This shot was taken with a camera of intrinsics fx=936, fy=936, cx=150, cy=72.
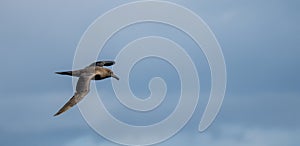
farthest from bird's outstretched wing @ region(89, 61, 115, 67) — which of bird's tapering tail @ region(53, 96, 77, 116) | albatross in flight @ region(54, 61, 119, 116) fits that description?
bird's tapering tail @ region(53, 96, 77, 116)

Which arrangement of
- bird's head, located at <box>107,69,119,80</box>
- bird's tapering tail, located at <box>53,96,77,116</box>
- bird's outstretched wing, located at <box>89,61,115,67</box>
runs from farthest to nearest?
bird's outstretched wing, located at <box>89,61,115,67</box>
bird's head, located at <box>107,69,119,80</box>
bird's tapering tail, located at <box>53,96,77,116</box>

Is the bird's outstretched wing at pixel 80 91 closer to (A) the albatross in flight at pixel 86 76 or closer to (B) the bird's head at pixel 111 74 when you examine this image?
(A) the albatross in flight at pixel 86 76

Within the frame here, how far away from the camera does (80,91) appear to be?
10025 centimetres

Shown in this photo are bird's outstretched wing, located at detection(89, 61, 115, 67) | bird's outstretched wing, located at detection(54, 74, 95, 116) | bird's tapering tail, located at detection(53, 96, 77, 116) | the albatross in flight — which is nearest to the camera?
bird's tapering tail, located at detection(53, 96, 77, 116)

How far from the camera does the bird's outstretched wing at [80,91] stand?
321 feet

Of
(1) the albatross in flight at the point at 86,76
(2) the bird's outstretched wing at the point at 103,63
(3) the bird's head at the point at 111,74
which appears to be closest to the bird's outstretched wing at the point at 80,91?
(1) the albatross in flight at the point at 86,76

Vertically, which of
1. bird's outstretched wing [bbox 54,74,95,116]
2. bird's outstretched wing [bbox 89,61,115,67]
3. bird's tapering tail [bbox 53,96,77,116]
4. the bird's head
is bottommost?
bird's tapering tail [bbox 53,96,77,116]

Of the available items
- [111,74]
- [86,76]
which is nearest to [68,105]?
[86,76]

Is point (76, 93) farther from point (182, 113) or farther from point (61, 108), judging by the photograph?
point (182, 113)

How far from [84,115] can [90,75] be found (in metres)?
5.10

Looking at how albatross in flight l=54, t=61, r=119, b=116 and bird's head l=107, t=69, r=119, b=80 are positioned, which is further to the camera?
bird's head l=107, t=69, r=119, b=80

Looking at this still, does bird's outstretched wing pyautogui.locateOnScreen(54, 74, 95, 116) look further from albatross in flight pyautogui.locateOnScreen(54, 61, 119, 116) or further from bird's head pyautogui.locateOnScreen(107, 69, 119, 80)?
bird's head pyautogui.locateOnScreen(107, 69, 119, 80)

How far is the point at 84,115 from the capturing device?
10725cm

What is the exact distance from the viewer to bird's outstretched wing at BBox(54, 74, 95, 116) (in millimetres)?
97750
